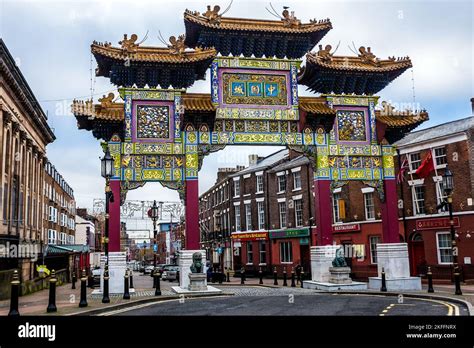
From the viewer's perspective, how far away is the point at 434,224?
30.0m

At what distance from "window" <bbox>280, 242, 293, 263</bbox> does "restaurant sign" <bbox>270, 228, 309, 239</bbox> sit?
2.78 ft

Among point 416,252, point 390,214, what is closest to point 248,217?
point 416,252

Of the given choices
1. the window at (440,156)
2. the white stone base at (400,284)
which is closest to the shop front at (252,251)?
the window at (440,156)

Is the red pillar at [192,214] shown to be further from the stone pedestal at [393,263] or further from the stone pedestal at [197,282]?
the stone pedestal at [393,263]

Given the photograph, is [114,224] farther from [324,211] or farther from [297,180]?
[297,180]

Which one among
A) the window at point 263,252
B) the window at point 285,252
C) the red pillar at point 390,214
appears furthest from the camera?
the window at point 263,252

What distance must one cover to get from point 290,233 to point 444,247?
13471 mm

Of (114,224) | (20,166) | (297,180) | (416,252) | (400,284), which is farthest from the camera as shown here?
(297,180)

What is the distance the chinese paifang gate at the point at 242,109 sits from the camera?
21.8m

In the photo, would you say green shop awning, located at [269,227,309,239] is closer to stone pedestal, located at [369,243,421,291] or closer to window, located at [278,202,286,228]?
window, located at [278,202,286,228]

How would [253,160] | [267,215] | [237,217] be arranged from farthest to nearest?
[253,160], [237,217], [267,215]

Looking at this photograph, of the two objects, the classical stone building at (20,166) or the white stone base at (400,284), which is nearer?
the white stone base at (400,284)

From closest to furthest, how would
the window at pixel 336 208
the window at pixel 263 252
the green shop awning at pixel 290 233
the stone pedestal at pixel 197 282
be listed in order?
the stone pedestal at pixel 197 282, the window at pixel 336 208, the green shop awning at pixel 290 233, the window at pixel 263 252
